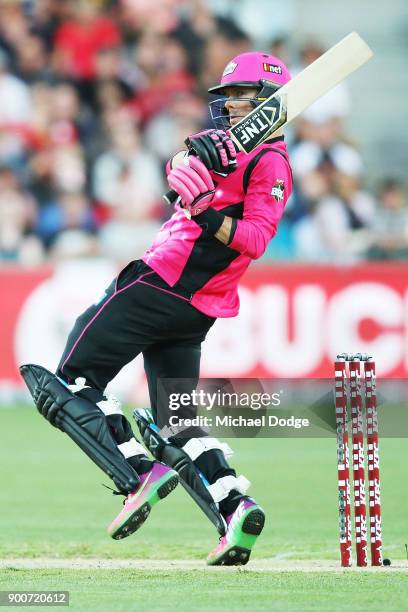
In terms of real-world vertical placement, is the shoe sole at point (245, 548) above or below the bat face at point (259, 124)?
below

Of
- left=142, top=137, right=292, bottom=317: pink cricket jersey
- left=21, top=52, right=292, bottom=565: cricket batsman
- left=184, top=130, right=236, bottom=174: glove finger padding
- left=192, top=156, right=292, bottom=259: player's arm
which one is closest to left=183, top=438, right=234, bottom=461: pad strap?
left=21, top=52, right=292, bottom=565: cricket batsman

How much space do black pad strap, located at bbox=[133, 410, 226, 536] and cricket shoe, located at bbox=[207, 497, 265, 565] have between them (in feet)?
0.23

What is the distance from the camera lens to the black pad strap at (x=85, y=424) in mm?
5234

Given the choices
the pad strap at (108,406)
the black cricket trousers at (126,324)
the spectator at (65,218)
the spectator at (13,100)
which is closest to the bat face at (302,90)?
the black cricket trousers at (126,324)

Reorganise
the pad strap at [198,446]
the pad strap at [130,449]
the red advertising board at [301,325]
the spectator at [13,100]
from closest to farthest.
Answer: the pad strap at [130,449]
the pad strap at [198,446]
the red advertising board at [301,325]
the spectator at [13,100]

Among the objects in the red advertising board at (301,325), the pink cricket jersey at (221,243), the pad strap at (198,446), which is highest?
the red advertising board at (301,325)

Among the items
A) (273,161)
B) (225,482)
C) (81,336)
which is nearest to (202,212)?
(273,161)

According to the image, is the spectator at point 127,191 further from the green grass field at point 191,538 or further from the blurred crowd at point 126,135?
the green grass field at point 191,538

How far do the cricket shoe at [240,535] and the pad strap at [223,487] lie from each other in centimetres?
8

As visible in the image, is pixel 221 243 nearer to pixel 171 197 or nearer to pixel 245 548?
pixel 171 197

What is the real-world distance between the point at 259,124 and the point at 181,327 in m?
0.91

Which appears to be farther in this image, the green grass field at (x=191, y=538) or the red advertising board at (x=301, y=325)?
the red advertising board at (x=301, y=325)

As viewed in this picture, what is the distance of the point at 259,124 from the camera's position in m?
5.14

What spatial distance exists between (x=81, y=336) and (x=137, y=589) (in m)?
1.17
